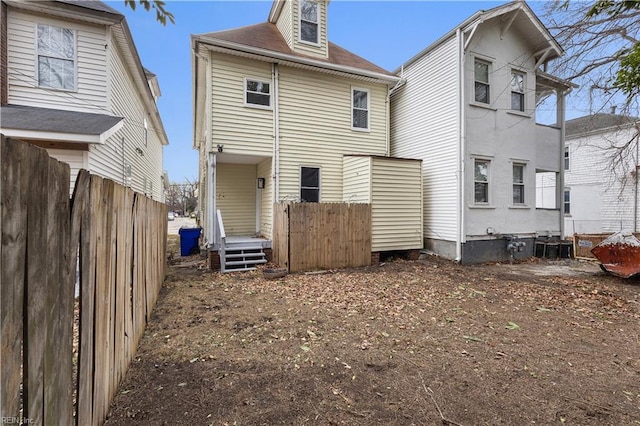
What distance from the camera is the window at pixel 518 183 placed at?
11.1 meters

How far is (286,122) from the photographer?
10.2m

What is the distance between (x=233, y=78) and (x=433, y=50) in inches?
271

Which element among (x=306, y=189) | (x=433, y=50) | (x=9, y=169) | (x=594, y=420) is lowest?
(x=594, y=420)

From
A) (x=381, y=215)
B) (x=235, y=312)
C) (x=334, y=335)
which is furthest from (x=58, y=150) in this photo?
(x=381, y=215)

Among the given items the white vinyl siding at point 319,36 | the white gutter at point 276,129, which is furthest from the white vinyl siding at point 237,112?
the white vinyl siding at point 319,36

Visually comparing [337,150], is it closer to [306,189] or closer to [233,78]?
[306,189]

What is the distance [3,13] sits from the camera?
23.1 feet

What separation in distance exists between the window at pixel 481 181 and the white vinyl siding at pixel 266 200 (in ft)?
22.1

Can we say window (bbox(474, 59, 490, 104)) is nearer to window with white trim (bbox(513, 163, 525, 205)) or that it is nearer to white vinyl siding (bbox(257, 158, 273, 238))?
window with white trim (bbox(513, 163, 525, 205))

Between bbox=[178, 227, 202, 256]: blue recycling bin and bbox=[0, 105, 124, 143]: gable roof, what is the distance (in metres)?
5.27

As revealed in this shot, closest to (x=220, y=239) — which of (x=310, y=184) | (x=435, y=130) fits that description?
(x=310, y=184)

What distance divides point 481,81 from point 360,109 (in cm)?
409

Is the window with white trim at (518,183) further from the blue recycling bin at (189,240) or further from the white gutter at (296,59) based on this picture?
the blue recycling bin at (189,240)

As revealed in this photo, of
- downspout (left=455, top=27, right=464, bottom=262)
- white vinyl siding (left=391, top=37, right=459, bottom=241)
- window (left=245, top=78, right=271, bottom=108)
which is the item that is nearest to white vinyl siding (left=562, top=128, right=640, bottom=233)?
white vinyl siding (left=391, top=37, right=459, bottom=241)
